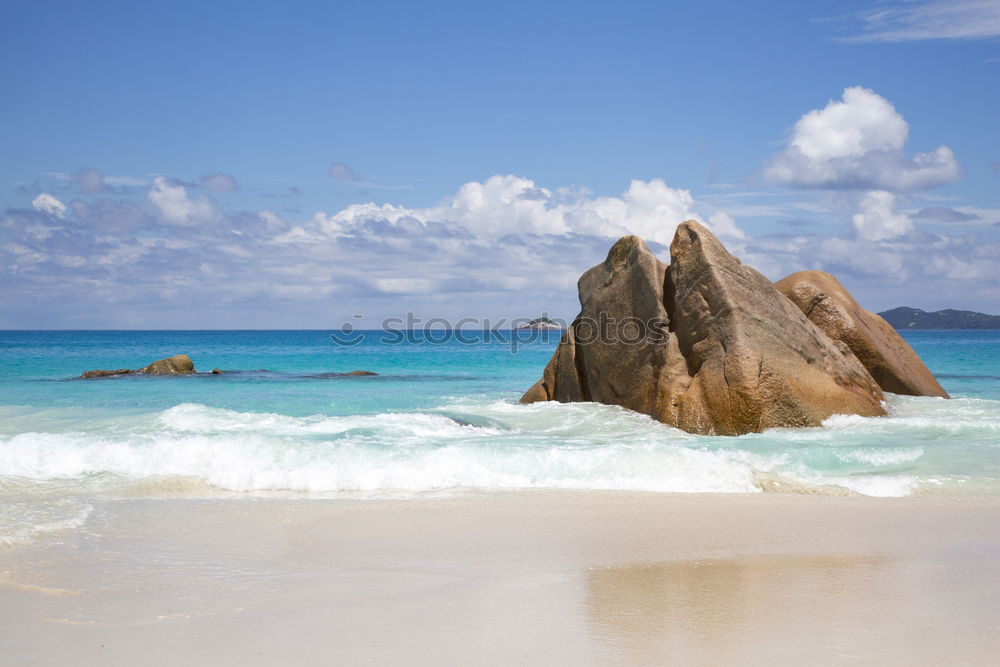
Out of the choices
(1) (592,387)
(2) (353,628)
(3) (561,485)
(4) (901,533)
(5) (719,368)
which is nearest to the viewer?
(2) (353,628)

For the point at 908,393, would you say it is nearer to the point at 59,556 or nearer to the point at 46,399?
the point at 59,556

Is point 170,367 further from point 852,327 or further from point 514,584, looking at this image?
point 514,584

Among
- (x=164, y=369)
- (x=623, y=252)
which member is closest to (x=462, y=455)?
(x=623, y=252)

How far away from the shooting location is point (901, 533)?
709 cm

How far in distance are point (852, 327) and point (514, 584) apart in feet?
41.6

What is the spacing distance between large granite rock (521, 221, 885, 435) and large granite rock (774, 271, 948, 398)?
0.96 meters

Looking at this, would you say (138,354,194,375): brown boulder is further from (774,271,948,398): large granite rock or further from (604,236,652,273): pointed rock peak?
(774,271,948,398): large granite rock

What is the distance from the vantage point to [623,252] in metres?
15.1

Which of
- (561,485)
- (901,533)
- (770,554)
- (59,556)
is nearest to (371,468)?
(561,485)

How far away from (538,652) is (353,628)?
1.10 metres

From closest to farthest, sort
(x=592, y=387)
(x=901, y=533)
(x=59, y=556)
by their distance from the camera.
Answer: (x=59, y=556) → (x=901, y=533) → (x=592, y=387)

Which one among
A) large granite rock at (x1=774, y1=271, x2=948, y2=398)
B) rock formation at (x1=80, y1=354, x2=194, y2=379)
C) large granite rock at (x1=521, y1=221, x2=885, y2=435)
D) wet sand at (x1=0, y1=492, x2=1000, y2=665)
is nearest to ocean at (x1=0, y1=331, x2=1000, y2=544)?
large granite rock at (x1=521, y1=221, x2=885, y2=435)

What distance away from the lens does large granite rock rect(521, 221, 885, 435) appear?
40.7ft

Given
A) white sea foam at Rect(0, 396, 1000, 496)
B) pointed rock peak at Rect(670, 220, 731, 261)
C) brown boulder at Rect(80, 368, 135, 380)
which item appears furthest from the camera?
brown boulder at Rect(80, 368, 135, 380)
